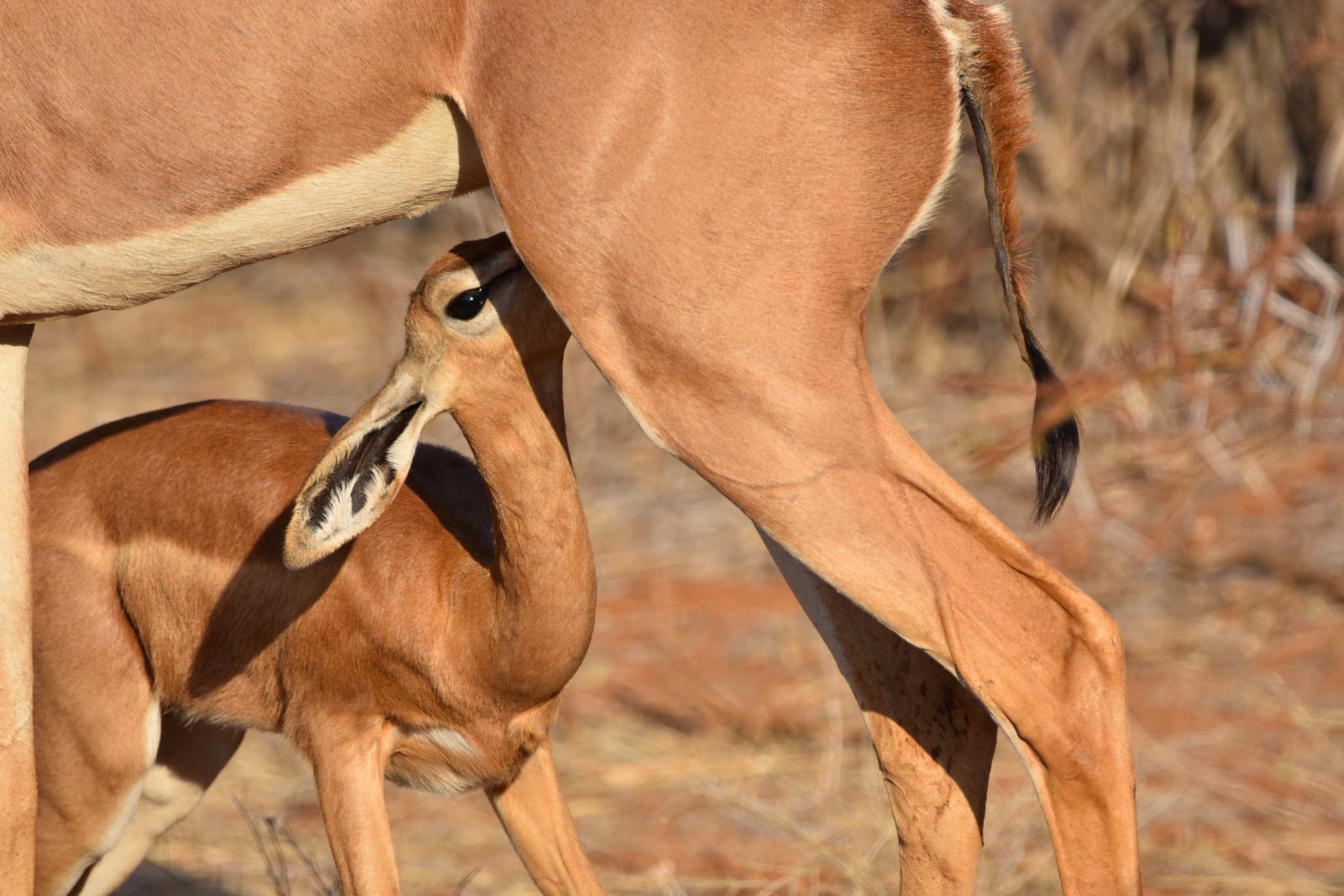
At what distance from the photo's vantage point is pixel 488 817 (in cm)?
471

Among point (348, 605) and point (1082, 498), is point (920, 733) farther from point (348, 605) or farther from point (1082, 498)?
point (1082, 498)

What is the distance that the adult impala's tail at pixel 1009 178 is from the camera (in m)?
2.48

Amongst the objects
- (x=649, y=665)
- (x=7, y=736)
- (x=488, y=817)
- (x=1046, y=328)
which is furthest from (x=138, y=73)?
(x=1046, y=328)

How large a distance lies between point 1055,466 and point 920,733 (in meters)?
0.60

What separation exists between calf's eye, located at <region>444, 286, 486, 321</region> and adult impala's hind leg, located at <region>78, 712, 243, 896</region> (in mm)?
1215

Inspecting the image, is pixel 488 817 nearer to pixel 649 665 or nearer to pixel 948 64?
pixel 649 665

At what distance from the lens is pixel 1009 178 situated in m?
2.69

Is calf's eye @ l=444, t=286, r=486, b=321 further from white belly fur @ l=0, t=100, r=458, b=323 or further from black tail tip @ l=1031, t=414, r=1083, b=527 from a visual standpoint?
black tail tip @ l=1031, t=414, r=1083, b=527

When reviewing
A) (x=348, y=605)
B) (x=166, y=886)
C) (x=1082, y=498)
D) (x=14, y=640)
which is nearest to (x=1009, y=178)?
(x=348, y=605)

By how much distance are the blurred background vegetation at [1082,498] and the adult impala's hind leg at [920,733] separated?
72cm

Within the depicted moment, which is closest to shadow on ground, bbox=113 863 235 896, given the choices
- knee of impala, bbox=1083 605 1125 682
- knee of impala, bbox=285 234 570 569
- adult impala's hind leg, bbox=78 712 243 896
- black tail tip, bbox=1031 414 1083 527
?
adult impala's hind leg, bbox=78 712 243 896

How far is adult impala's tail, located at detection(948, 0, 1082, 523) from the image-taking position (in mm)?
2482

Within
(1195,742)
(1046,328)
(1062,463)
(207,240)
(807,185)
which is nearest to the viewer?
(807,185)

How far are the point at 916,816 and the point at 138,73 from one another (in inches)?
74.3
